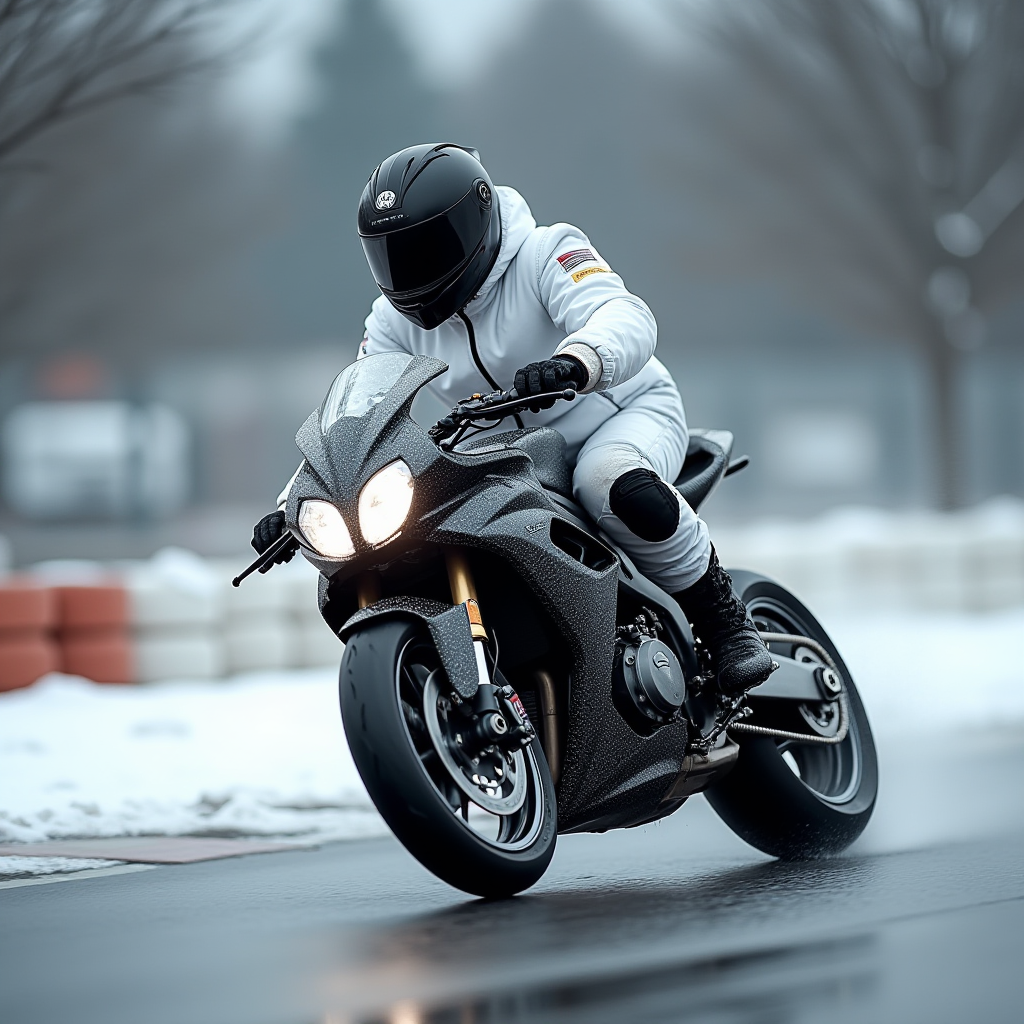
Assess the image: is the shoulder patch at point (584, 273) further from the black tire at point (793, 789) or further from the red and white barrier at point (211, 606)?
the red and white barrier at point (211, 606)

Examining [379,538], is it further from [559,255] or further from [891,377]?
[891,377]

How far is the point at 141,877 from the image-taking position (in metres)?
5.41

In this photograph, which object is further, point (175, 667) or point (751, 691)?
point (175, 667)

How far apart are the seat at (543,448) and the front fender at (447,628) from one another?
0.49 meters

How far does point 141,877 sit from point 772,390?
31472 mm

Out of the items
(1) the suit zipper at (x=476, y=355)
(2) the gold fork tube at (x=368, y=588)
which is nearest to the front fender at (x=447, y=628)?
(2) the gold fork tube at (x=368, y=588)

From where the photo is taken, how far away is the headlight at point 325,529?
4348 mm

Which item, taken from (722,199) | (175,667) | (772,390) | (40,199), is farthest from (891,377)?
(175,667)

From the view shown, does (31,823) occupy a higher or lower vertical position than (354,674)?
lower

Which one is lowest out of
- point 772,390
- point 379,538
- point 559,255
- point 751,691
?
point 751,691

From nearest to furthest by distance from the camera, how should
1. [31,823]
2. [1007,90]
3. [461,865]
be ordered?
[461,865]
[31,823]
[1007,90]

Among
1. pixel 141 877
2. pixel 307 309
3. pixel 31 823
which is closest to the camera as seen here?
pixel 141 877

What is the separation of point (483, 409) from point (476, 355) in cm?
64

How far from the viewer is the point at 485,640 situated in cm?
436
